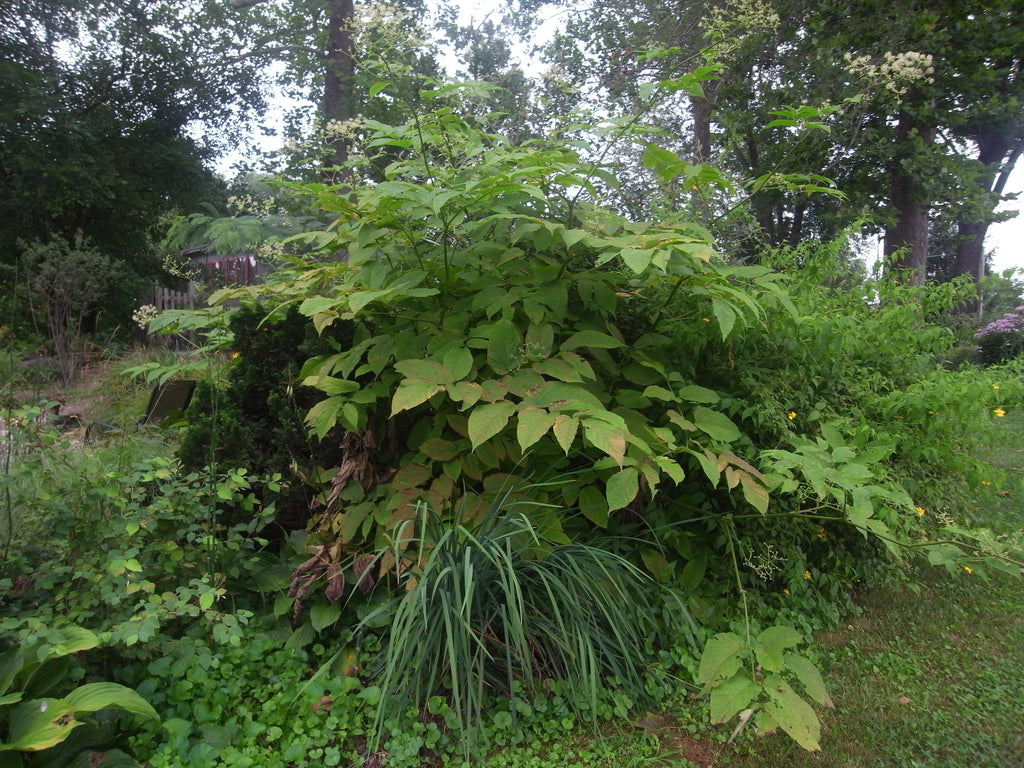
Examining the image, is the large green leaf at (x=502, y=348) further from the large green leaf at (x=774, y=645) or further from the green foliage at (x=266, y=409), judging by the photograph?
the large green leaf at (x=774, y=645)

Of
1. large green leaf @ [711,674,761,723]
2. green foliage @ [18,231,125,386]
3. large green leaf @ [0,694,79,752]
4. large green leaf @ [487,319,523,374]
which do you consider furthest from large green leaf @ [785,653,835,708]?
green foliage @ [18,231,125,386]

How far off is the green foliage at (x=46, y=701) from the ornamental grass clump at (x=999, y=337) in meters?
12.2

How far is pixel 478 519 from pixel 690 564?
0.89 metres

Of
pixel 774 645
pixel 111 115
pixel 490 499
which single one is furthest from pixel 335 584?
pixel 111 115

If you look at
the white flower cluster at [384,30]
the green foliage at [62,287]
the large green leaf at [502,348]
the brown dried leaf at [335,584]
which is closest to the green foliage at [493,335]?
the large green leaf at [502,348]

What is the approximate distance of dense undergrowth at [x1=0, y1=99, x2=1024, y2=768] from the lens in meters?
1.91

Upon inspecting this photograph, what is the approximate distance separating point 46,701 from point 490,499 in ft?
4.36

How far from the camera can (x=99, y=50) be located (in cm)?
1366

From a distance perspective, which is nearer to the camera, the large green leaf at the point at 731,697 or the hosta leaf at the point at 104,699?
the hosta leaf at the point at 104,699

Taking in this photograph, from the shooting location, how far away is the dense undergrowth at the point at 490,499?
6.28 feet

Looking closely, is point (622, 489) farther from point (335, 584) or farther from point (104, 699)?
point (104, 699)

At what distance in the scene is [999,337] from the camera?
36.0ft

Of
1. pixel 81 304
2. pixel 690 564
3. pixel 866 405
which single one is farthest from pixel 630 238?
pixel 81 304

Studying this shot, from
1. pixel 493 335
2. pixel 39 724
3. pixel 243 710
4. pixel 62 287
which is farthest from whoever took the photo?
pixel 62 287
